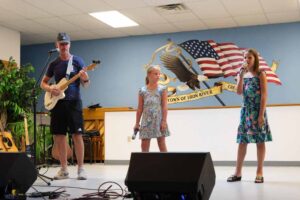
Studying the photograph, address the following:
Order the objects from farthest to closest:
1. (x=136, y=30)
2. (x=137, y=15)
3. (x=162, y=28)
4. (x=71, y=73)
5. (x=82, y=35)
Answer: (x=82, y=35) < (x=136, y=30) < (x=162, y=28) < (x=137, y=15) < (x=71, y=73)

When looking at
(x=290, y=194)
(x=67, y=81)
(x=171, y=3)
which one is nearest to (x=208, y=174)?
(x=290, y=194)

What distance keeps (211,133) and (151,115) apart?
291 cm

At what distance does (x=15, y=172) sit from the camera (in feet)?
8.41

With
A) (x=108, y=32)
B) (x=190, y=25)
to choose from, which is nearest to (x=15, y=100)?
(x=108, y=32)

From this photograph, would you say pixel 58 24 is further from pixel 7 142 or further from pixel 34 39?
pixel 7 142

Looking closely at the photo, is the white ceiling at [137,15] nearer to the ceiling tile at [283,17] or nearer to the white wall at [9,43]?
the ceiling tile at [283,17]

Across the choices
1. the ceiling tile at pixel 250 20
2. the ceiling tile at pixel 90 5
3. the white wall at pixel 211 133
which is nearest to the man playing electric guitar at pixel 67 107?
the ceiling tile at pixel 90 5

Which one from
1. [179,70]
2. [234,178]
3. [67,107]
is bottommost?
[234,178]

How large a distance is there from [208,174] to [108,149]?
16.6 ft

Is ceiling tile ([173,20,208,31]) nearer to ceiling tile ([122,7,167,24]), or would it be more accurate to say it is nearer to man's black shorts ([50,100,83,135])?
ceiling tile ([122,7,167,24])

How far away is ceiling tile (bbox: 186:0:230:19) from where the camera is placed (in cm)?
669

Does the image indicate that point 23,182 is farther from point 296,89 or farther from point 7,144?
point 296,89

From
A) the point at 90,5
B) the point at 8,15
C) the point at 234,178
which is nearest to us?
the point at 234,178

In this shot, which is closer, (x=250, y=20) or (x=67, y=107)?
(x=67, y=107)
